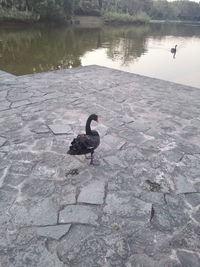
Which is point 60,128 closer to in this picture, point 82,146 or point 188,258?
point 82,146

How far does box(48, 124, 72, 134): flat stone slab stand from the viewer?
456 centimetres

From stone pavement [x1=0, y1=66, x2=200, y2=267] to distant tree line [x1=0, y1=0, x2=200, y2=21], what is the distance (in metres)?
27.6

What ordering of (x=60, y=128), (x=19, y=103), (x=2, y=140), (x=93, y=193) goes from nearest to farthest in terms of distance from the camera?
(x=93, y=193), (x=2, y=140), (x=60, y=128), (x=19, y=103)

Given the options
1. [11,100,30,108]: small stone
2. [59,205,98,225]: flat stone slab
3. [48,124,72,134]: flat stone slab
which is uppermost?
[59,205,98,225]: flat stone slab

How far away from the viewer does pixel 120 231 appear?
8.46 ft

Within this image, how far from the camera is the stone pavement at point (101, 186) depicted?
2365 mm

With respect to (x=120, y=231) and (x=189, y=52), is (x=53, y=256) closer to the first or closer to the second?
(x=120, y=231)

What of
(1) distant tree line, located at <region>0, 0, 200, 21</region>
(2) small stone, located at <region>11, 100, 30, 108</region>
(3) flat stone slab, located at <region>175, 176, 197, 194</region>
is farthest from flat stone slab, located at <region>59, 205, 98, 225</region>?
(1) distant tree line, located at <region>0, 0, 200, 21</region>

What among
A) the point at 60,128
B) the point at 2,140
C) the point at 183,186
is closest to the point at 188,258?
the point at 183,186

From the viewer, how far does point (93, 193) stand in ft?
10.1

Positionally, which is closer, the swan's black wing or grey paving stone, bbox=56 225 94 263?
grey paving stone, bbox=56 225 94 263

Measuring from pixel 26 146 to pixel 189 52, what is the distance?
64.4 feet

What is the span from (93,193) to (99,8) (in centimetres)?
5177

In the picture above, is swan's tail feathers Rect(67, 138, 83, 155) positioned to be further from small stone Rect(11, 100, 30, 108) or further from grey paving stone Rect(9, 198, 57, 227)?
small stone Rect(11, 100, 30, 108)
